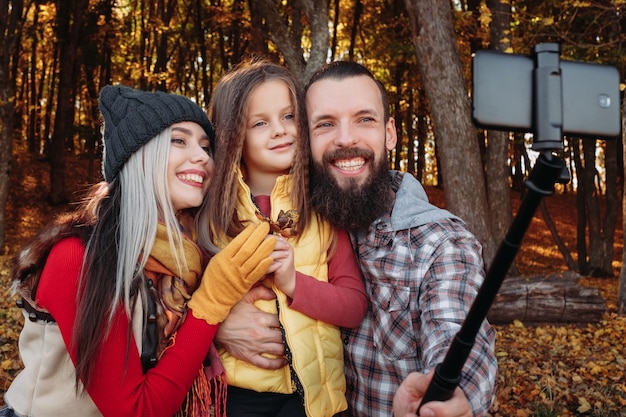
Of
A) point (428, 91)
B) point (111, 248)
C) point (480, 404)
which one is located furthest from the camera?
point (428, 91)

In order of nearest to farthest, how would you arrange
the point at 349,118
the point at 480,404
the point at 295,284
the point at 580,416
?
the point at 480,404
the point at 295,284
the point at 349,118
the point at 580,416

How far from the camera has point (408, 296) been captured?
250 cm

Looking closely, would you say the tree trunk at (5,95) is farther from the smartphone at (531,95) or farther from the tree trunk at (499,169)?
the smartphone at (531,95)

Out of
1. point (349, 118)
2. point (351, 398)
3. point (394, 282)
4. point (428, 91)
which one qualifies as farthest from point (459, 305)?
point (428, 91)

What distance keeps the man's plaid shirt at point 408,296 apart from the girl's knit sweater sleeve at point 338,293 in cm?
7

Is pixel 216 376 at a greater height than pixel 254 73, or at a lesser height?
lesser

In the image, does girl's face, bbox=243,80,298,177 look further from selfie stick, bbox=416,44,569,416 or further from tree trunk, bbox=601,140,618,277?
tree trunk, bbox=601,140,618,277

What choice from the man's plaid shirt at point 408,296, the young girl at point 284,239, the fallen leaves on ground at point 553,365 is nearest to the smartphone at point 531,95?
the man's plaid shirt at point 408,296

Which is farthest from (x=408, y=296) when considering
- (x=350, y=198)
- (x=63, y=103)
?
(x=63, y=103)

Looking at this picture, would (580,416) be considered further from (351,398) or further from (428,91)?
(428,91)

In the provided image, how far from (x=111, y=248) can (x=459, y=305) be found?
4.61 feet

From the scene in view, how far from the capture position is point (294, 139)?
279 centimetres

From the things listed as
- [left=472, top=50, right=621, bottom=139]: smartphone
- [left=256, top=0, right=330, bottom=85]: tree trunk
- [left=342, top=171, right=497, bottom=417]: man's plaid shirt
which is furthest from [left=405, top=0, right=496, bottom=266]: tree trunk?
[left=472, top=50, right=621, bottom=139]: smartphone

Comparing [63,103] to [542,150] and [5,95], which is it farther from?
[542,150]
